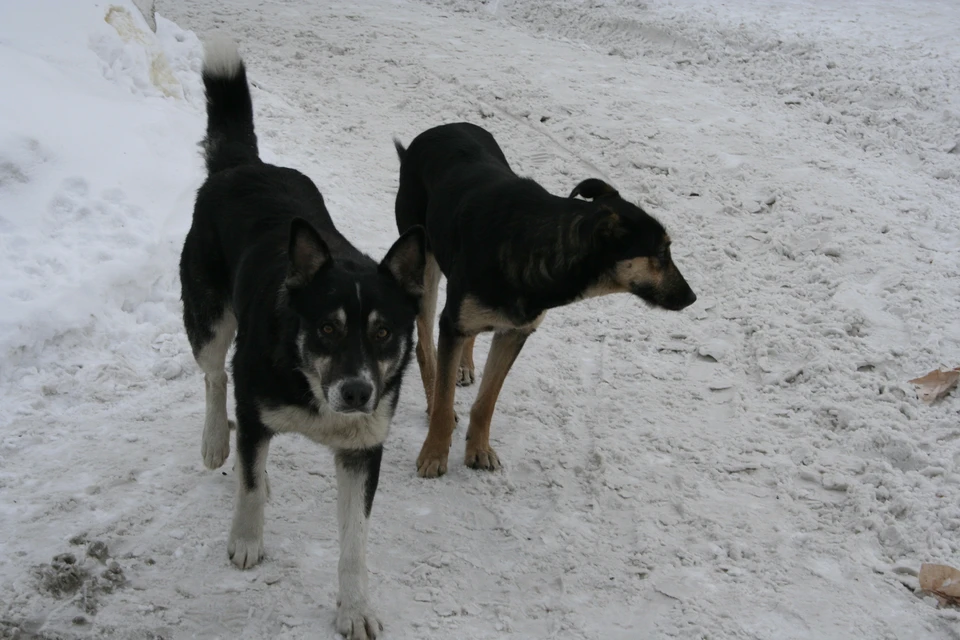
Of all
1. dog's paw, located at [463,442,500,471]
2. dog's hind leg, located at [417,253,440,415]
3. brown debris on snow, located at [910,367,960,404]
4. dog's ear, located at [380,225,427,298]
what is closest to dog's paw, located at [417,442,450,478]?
dog's paw, located at [463,442,500,471]

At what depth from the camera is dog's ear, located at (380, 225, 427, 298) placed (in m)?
3.91

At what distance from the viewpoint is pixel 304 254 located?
377 centimetres

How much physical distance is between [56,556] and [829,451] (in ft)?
14.5

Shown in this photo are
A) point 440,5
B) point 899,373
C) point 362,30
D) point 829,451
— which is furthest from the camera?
point 440,5

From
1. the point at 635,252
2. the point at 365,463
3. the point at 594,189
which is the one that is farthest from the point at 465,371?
the point at 365,463

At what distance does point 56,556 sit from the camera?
405 centimetres

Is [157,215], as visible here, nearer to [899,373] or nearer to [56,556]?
[56,556]

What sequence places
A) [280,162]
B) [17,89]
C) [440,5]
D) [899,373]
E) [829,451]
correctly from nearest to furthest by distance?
[829,451], [899,373], [17,89], [280,162], [440,5]

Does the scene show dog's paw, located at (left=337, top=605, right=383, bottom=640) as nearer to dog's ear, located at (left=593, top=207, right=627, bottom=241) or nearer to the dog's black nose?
the dog's black nose

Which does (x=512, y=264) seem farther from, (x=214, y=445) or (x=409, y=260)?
(x=214, y=445)

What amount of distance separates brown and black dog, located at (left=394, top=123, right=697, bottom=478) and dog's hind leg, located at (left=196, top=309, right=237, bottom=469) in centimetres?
118

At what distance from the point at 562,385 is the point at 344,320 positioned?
2919 mm

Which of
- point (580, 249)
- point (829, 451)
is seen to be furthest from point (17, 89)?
point (829, 451)

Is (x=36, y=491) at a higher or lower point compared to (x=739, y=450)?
lower
